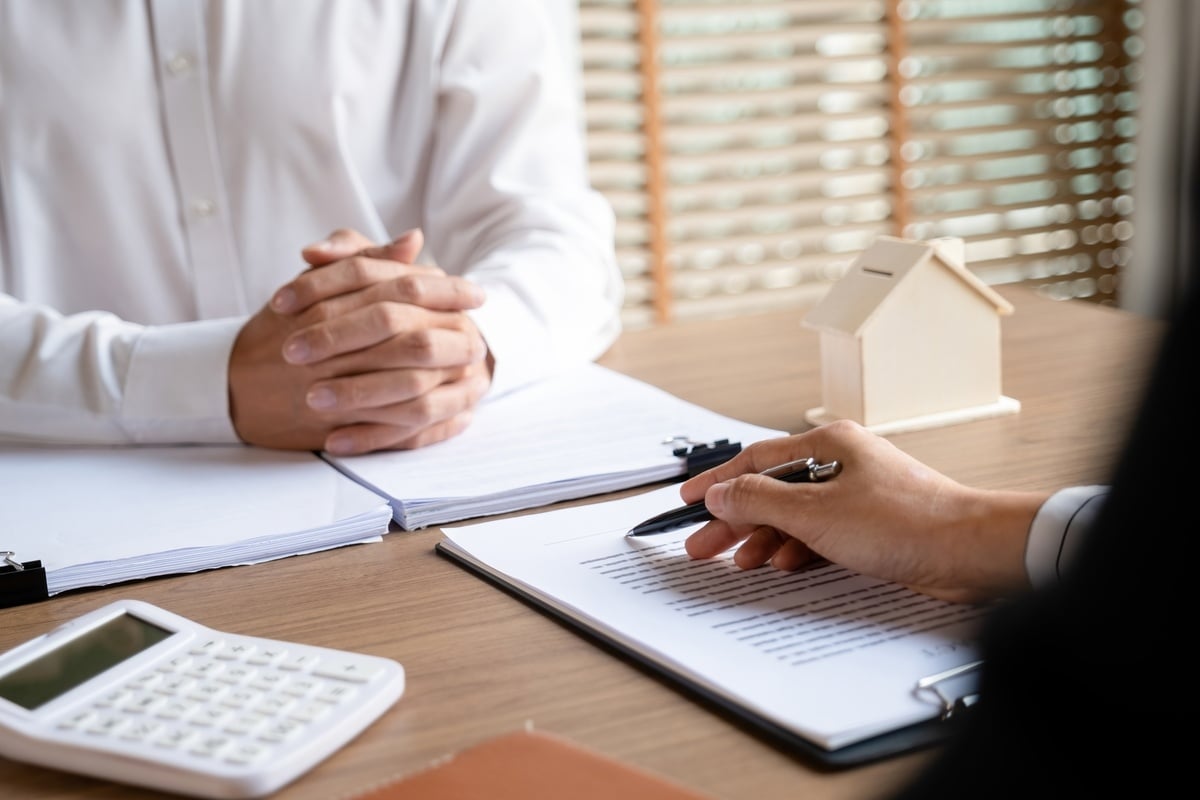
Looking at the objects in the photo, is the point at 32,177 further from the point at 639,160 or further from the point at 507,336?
the point at 639,160

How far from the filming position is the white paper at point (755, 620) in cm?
57

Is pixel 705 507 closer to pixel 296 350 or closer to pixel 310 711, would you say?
pixel 310 711

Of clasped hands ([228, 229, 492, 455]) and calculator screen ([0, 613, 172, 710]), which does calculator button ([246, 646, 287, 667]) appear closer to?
calculator screen ([0, 613, 172, 710])

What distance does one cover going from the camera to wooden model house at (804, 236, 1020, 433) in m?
1.06

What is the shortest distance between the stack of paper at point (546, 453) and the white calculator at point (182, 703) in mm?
275

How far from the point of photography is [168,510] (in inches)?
36.7

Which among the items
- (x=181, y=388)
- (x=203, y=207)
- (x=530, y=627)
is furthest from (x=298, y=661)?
(x=203, y=207)

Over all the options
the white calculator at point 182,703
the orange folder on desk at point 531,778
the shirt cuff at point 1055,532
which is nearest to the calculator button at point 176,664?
the white calculator at point 182,703

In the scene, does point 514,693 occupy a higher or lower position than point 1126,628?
lower

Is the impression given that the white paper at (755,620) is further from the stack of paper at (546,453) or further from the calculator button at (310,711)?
the calculator button at (310,711)

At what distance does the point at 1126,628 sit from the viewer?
282 mm

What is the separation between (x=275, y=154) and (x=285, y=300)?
0.46 m

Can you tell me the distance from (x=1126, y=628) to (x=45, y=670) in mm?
541

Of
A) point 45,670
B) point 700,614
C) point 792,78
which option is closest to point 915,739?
point 700,614
